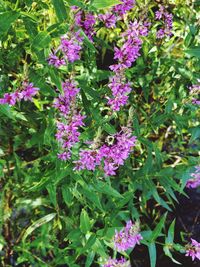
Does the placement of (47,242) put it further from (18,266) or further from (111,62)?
(111,62)

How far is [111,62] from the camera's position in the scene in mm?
2826

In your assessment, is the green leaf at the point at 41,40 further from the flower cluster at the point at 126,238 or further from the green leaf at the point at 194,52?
the flower cluster at the point at 126,238

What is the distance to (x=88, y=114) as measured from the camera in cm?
199

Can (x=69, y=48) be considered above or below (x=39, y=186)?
above

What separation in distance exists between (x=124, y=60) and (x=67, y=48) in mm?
252

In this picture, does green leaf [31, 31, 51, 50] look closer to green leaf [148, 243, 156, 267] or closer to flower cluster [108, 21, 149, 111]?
flower cluster [108, 21, 149, 111]

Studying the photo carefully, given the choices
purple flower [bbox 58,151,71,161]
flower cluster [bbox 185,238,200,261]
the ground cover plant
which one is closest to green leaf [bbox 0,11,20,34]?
the ground cover plant

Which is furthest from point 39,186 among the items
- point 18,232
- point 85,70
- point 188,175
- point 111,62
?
point 111,62

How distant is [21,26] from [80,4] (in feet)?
1.81

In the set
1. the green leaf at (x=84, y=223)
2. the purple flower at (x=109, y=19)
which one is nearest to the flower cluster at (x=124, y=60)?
the purple flower at (x=109, y=19)

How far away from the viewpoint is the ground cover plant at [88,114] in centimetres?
171

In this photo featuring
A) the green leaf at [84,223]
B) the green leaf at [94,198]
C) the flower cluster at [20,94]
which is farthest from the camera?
the green leaf at [84,223]

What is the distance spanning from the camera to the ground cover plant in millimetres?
1709

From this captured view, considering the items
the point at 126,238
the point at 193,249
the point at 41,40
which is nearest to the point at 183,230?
the point at 193,249
